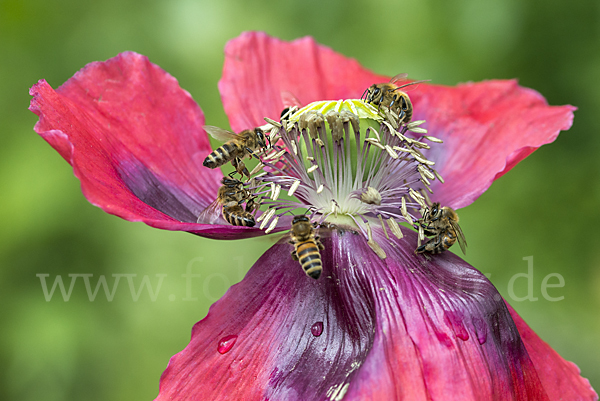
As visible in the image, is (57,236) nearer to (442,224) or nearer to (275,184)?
(275,184)

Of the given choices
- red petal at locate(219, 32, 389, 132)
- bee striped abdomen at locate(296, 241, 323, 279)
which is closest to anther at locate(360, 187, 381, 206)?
bee striped abdomen at locate(296, 241, 323, 279)

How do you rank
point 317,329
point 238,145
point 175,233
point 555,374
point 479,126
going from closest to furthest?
1. point 317,329
2. point 555,374
3. point 238,145
4. point 479,126
5. point 175,233

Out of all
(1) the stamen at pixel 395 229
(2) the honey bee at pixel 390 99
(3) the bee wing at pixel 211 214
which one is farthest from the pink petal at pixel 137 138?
(2) the honey bee at pixel 390 99

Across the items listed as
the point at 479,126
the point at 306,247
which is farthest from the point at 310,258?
the point at 479,126

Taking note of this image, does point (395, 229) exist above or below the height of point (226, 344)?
above

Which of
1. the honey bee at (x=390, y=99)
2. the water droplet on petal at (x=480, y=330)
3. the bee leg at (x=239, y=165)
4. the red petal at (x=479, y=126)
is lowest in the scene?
the water droplet on petal at (x=480, y=330)

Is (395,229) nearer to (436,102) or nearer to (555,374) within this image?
(555,374)

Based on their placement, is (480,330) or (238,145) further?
(238,145)

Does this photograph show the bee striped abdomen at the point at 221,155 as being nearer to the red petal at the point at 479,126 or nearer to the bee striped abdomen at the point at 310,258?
the bee striped abdomen at the point at 310,258
